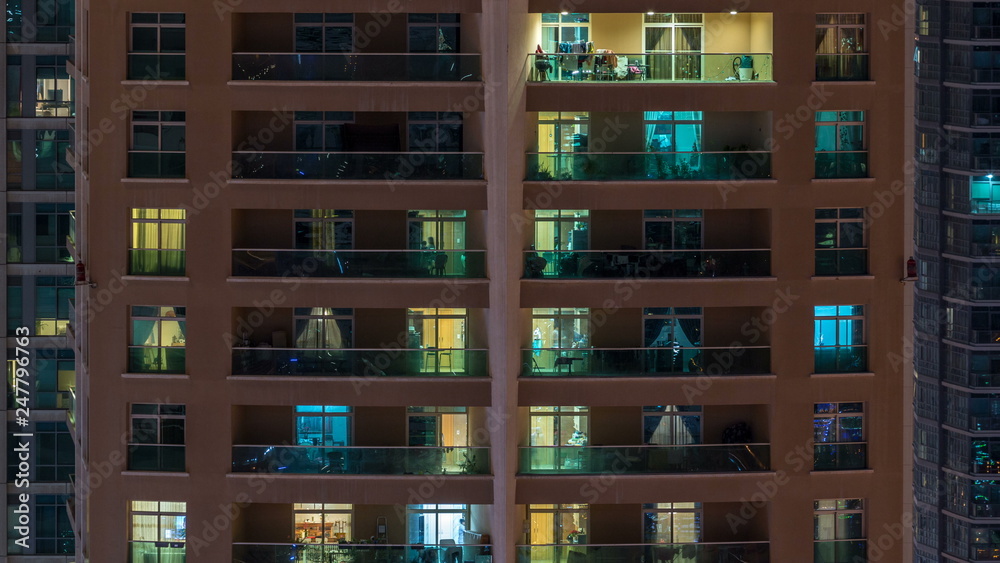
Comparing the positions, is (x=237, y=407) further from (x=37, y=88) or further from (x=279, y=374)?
(x=37, y=88)

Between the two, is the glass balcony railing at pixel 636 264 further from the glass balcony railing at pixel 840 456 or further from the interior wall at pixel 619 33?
the interior wall at pixel 619 33

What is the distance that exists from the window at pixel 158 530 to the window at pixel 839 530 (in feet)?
43.2

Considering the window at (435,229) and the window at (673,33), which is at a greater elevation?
the window at (673,33)

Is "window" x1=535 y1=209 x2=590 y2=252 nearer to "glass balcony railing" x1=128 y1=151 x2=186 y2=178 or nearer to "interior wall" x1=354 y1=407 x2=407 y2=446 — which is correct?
"interior wall" x1=354 y1=407 x2=407 y2=446

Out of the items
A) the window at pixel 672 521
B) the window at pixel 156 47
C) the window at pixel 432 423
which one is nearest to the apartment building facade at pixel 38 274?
the window at pixel 156 47

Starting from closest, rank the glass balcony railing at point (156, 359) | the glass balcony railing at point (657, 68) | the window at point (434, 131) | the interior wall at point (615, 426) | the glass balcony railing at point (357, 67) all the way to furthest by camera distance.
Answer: the glass balcony railing at point (657, 68)
the glass balcony railing at point (357, 67)
the glass balcony railing at point (156, 359)
the window at point (434, 131)
the interior wall at point (615, 426)

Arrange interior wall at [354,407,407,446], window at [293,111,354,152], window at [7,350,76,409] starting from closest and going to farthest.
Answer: window at [293,111,354,152] < interior wall at [354,407,407,446] < window at [7,350,76,409]

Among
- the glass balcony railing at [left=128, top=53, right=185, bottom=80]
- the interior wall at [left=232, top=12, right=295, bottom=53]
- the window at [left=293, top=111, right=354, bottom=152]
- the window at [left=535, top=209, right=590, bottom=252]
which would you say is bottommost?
the window at [left=535, top=209, right=590, bottom=252]

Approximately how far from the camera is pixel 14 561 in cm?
4847

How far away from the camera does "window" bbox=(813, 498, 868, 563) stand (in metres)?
34.4

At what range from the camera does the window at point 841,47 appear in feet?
110

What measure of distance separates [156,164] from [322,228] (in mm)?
3650

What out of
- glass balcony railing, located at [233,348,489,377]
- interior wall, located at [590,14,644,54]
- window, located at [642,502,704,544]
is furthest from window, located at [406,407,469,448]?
interior wall, located at [590,14,644,54]

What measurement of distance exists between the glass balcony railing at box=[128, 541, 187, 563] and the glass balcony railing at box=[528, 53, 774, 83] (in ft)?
39.8
